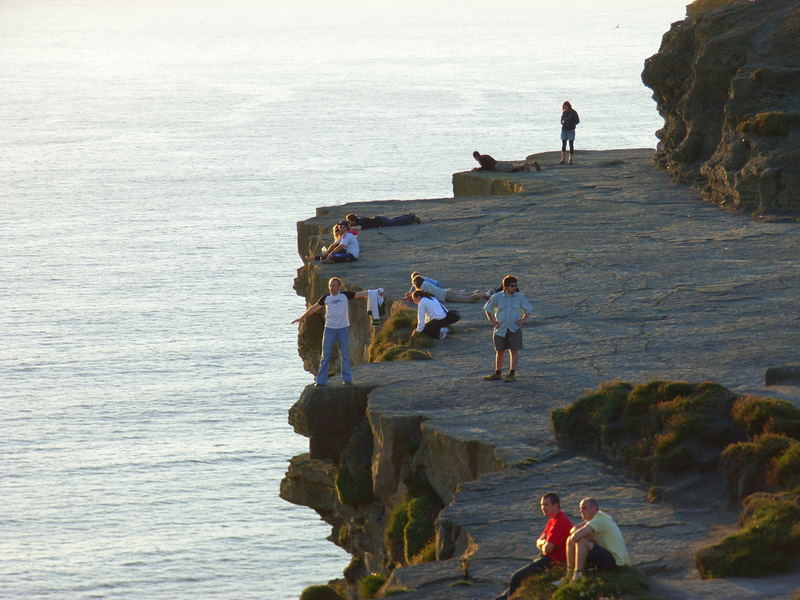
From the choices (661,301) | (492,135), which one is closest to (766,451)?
(661,301)

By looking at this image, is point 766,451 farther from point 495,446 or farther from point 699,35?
point 699,35

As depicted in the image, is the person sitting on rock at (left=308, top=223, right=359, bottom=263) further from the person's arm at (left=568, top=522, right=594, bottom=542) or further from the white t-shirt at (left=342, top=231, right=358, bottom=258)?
the person's arm at (left=568, top=522, right=594, bottom=542)

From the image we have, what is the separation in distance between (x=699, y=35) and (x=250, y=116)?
153607mm

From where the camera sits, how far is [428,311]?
1083 inches

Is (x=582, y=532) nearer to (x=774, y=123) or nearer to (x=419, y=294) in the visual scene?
(x=419, y=294)

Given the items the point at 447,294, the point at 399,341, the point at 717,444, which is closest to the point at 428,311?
the point at 399,341

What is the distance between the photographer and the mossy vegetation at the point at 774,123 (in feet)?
129

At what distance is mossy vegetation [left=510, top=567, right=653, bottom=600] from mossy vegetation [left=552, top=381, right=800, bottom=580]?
1150mm

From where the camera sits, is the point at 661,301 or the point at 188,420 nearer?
the point at 661,301

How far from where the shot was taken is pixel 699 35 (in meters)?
43.8

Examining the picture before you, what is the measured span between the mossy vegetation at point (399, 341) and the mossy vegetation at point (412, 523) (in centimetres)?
474

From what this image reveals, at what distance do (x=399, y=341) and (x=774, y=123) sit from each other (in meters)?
16.1

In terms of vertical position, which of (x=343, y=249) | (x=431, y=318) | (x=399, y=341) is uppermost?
(x=343, y=249)

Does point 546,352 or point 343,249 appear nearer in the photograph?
point 546,352
